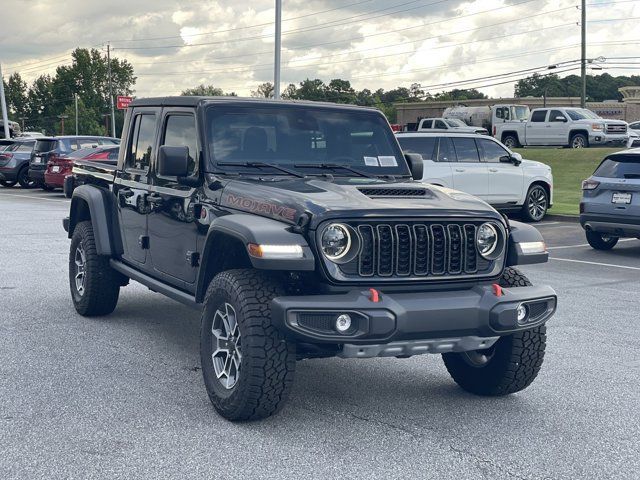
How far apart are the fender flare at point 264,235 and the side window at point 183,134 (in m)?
0.99

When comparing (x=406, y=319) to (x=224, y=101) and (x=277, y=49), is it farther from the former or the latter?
(x=277, y=49)

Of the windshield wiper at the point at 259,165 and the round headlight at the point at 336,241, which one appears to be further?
the windshield wiper at the point at 259,165

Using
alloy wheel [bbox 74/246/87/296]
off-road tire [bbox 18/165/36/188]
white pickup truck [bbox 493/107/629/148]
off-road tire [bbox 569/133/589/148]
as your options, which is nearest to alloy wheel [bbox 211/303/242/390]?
alloy wheel [bbox 74/246/87/296]

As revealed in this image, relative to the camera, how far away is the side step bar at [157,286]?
629cm

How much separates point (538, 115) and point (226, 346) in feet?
119

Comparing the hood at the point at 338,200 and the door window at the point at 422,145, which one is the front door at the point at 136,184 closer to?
the hood at the point at 338,200

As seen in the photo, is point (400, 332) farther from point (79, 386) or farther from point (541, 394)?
point (79, 386)

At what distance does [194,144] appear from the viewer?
6.58 metres

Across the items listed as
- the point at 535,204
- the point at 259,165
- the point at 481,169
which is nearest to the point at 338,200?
the point at 259,165

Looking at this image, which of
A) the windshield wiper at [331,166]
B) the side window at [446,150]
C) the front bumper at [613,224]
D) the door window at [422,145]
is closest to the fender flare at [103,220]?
the windshield wiper at [331,166]

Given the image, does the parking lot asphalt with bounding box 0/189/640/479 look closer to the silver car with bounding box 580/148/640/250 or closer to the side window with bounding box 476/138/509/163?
the silver car with bounding box 580/148/640/250

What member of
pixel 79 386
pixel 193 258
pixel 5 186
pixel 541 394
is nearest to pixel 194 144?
pixel 193 258

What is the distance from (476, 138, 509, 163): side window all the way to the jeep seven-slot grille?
1367cm

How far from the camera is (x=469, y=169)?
18562 millimetres
